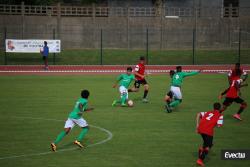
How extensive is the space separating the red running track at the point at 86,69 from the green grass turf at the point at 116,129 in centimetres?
899

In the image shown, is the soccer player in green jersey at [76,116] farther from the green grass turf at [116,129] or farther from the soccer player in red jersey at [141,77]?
the soccer player in red jersey at [141,77]

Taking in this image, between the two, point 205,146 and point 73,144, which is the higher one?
point 205,146

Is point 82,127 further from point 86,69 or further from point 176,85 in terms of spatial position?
point 86,69

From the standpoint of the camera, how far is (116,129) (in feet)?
66.5

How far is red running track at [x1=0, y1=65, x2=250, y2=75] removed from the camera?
42656 millimetres

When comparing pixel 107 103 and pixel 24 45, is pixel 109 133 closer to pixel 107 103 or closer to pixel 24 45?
pixel 107 103

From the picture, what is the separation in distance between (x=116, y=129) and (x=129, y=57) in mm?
32073

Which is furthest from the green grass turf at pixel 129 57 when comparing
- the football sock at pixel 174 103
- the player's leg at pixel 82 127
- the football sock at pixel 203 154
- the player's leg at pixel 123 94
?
the football sock at pixel 203 154

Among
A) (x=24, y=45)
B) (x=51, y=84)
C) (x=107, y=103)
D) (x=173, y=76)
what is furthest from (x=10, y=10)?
(x=173, y=76)

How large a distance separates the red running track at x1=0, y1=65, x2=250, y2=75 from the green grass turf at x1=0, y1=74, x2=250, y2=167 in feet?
29.5

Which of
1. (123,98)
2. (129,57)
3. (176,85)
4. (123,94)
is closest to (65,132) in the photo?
(176,85)

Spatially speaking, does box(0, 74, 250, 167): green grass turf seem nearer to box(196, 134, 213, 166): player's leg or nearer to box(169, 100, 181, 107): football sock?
box(196, 134, 213, 166): player's leg

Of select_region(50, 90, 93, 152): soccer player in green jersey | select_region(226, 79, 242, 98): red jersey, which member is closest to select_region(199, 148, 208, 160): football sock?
select_region(50, 90, 93, 152): soccer player in green jersey

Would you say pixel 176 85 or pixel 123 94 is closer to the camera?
pixel 176 85
